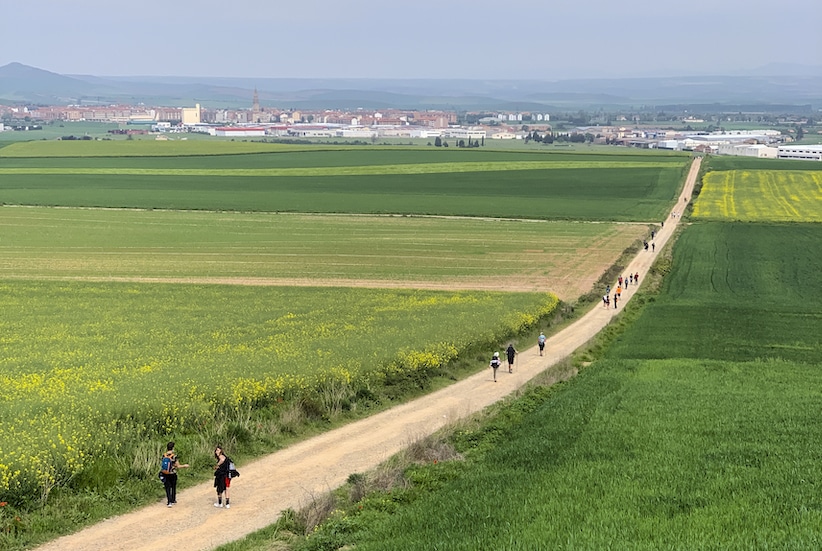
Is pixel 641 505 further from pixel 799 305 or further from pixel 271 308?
pixel 799 305

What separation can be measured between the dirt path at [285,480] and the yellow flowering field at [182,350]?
1.64 m

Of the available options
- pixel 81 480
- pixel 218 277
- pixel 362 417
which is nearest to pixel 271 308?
pixel 218 277

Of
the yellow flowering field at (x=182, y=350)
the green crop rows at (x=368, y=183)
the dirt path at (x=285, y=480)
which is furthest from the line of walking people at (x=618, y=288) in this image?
the green crop rows at (x=368, y=183)

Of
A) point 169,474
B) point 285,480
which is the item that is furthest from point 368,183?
point 169,474

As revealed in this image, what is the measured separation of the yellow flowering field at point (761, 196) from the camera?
94.6m

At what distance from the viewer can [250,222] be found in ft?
278

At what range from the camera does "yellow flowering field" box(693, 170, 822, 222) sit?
310 ft

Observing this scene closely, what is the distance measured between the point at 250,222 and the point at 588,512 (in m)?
74.5

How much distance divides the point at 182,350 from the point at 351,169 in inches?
4686

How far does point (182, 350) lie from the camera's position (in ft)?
103

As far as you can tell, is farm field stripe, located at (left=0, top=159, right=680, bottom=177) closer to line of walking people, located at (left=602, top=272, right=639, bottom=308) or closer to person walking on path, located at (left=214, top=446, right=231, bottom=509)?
line of walking people, located at (left=602, top=272, right=639, bottom=308)

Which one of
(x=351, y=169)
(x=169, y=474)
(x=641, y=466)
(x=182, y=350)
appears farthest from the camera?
(x=351, y=169)

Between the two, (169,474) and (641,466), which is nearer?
(641,466)

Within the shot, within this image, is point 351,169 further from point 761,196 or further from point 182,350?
point 182,350
